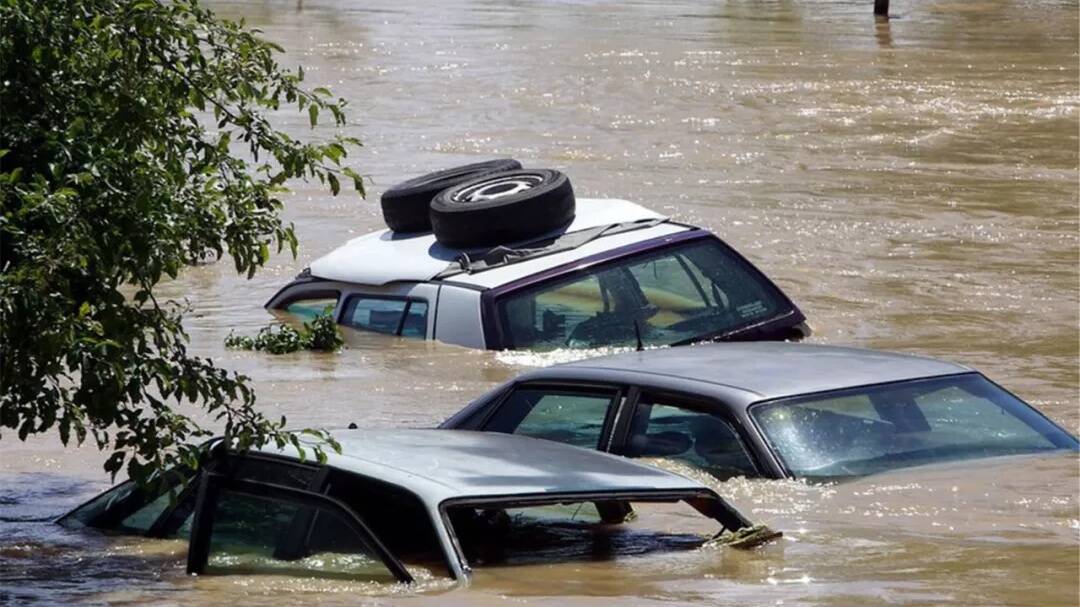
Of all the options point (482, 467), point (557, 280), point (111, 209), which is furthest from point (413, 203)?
point (482, 467)

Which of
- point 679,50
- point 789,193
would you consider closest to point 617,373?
point 789,193

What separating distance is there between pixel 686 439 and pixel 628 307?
5.10 m

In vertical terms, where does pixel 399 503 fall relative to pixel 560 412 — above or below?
above

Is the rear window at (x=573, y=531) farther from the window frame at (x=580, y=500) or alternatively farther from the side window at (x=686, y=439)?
A: the side window at (x=686, y=439)

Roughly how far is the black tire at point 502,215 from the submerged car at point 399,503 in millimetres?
6470

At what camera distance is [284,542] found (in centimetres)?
618

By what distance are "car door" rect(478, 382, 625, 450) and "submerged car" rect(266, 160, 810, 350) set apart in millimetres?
4078

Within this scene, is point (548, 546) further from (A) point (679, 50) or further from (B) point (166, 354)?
(A) point (679, 50)

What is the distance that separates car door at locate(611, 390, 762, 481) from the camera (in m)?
7.56

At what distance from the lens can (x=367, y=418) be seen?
12156 millimetres

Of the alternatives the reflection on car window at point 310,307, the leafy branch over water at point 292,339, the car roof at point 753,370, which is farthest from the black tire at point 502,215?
the car roof at point 753,370

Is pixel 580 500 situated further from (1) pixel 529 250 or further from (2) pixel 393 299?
(2) pixel 393 299

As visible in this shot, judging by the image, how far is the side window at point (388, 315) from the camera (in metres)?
13.3

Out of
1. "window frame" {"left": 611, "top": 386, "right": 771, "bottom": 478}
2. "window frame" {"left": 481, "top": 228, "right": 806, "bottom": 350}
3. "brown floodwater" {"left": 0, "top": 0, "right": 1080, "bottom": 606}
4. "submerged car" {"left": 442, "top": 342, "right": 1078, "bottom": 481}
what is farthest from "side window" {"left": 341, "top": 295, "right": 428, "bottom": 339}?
"window frame" {"left": 611, "top": 386, "right": 771, "bottom": 478}
